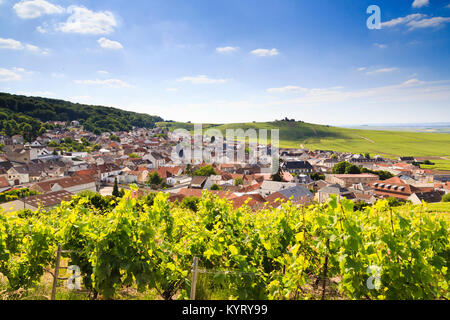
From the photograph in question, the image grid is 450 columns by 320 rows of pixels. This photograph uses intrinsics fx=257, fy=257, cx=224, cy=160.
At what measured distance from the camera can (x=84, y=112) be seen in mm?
165750

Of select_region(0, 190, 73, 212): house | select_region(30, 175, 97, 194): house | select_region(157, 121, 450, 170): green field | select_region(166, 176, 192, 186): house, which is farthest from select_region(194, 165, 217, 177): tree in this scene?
select_region(157, 121, 450, 170): green field

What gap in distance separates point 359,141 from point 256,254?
6411 inches

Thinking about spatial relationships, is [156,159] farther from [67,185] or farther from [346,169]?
[346,169]

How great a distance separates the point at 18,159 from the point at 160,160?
38553mm

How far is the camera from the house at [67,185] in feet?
136

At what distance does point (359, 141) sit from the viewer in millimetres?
148000

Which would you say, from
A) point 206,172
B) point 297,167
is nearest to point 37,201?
point 206,172

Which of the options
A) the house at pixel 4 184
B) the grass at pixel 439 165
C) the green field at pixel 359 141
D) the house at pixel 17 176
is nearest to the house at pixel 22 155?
the house at pixel 17 176

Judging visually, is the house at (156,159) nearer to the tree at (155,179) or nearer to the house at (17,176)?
the tree at (155,179)

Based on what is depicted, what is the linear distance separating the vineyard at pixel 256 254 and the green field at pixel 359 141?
11473cm

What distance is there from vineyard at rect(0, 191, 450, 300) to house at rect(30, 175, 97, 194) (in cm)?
4267

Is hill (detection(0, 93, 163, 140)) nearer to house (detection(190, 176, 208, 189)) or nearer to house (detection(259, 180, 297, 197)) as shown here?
house (detection(190, 176, 208, 189))

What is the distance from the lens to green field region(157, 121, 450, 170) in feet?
403

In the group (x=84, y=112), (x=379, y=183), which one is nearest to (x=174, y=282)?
(x=379, y=183)
